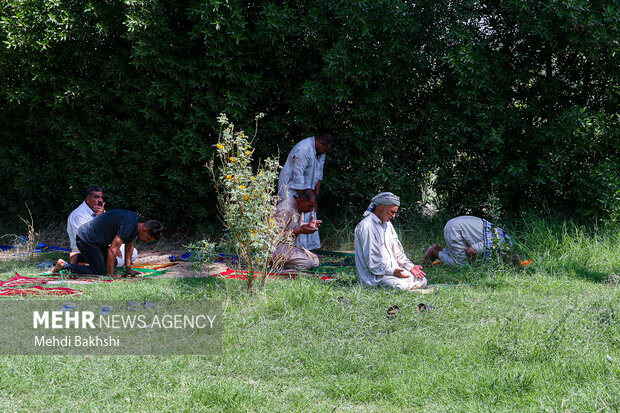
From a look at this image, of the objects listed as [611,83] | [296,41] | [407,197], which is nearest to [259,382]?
[407,197]

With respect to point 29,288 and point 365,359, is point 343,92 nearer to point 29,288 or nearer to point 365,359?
point 29,288

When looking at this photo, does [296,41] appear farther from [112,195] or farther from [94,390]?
[94,390]

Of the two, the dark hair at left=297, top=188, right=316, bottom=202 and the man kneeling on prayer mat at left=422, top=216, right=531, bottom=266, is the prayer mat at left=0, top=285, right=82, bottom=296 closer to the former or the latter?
the dark hair at left=297, top=188, right=316, bottom=202

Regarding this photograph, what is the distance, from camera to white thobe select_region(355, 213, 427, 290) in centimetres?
594

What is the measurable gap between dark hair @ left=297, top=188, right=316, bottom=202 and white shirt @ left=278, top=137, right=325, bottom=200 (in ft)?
0.81

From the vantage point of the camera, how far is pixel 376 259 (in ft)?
19.5

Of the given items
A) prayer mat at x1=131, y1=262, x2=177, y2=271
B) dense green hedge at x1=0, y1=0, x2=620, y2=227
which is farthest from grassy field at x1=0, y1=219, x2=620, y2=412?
dense green hedge at x1=0, y1=0, x2=620, y2=227

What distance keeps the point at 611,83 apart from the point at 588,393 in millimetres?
6030

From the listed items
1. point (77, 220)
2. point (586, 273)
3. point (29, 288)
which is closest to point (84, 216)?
point (77, 220)

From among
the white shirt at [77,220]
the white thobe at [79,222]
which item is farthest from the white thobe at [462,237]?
the white shirt at [77,220]

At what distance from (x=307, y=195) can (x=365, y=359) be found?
3.62 meters

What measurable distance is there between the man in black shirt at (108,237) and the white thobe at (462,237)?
3475 millimetres

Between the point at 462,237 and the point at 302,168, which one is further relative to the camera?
the point at 302,168

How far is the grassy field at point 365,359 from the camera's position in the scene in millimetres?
3498
